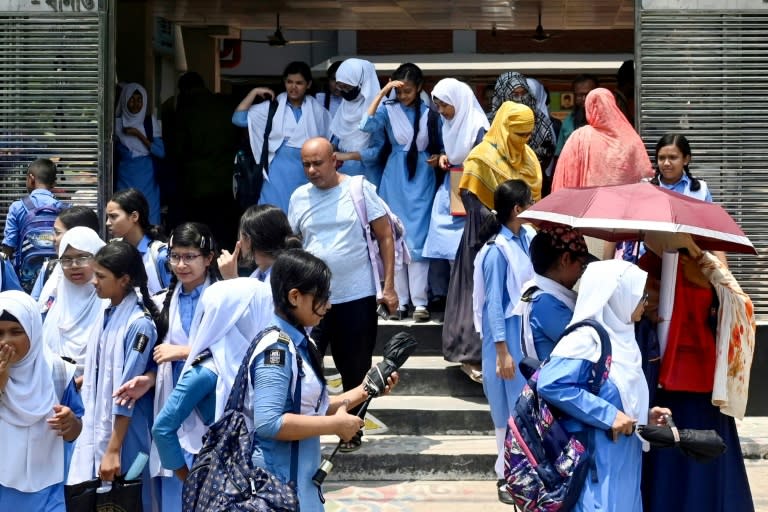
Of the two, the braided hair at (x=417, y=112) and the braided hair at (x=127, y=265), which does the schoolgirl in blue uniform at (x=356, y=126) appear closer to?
the braided hair at (x=417, y=112)

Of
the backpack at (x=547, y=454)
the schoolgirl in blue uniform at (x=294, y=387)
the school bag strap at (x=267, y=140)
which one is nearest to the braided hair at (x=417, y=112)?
the school bag strap at (x=267, y=140)

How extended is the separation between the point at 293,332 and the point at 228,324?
71cm

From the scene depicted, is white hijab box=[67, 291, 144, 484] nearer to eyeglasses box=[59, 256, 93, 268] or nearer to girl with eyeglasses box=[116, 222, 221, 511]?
girl with eyeglasses box=[116, 222, 221, 511]

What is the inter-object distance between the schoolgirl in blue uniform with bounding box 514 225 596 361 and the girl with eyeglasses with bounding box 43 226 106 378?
7.21 feet

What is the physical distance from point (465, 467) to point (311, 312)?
3676 mm

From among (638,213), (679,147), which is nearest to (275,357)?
(638,213)

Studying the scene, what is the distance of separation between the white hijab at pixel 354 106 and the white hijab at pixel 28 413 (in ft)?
15.5

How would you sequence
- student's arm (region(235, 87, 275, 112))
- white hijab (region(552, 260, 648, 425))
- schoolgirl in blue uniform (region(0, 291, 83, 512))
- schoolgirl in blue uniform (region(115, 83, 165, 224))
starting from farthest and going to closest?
schoolgirl in blue uniform (region(115, 83, 165, 224)), student's arm (region(235, 87, 275, 112)), schoolgirl in blue uniform (region(0, 291, 83, 512)), white hijab (region(552, 260, 648, 425))

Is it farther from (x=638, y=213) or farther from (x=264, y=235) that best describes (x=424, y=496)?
(x=638, y=213)

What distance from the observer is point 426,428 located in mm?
8641

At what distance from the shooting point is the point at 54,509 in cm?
563

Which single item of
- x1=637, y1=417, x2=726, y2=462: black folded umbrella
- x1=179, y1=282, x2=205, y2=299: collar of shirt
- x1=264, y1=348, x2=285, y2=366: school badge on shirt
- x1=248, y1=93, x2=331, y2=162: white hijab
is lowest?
x1=637, y1=417, x2=726, y2=462: black folded umbrella

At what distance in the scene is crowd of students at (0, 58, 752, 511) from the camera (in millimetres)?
4777

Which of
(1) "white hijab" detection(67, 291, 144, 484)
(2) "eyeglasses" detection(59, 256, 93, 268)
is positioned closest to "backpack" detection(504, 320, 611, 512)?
(1) "white hijab" detection(67, 291, 144, 484)
